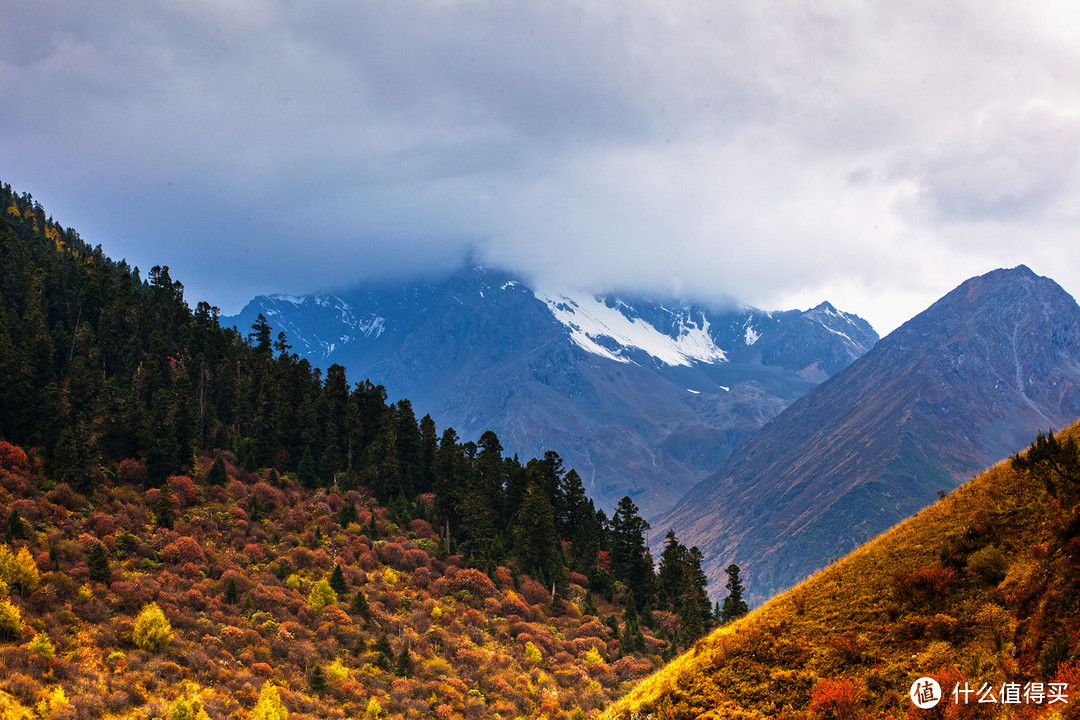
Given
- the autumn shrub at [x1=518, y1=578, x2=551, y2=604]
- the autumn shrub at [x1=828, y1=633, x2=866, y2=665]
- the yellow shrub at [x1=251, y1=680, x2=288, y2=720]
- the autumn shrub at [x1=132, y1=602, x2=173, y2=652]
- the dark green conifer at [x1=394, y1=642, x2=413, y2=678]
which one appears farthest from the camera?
the autumn shrub at [x1=518, y1=578, x2=551, y2=604]

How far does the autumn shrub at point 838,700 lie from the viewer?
18422mm

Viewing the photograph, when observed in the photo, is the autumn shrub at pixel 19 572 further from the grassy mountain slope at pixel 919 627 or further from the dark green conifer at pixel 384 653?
the grassy mountain slope at pixel 919 627

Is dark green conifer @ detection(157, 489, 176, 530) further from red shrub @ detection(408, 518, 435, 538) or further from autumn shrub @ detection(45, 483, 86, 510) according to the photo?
red shrub @ detection(408, 518, 435, 538)

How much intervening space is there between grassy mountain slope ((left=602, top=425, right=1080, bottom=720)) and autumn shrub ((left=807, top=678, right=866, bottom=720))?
1.4 inches

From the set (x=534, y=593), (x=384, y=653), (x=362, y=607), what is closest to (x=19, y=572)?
(x=362, y=607)

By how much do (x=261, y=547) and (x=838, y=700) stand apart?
235ft

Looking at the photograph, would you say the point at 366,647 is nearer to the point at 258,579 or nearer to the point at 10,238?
the point at 258,579

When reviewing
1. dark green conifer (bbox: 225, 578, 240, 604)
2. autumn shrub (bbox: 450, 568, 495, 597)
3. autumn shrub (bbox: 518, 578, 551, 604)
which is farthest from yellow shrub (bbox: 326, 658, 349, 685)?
autumn shrub (bbox: 518, 578, 551, 604)

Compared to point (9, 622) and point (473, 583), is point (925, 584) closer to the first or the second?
point (9, 622)

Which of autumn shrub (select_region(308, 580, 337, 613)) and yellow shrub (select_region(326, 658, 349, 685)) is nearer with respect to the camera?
yellow shrub (select_region(326, 658, 349, 685))

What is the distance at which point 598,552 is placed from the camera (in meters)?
106

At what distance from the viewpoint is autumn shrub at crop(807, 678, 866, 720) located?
1842cm

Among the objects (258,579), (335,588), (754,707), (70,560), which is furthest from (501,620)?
(754,707)

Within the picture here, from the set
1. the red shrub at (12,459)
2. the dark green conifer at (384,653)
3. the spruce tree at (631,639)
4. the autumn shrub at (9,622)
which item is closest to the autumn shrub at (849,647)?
the dark green conifer at (384,653)
